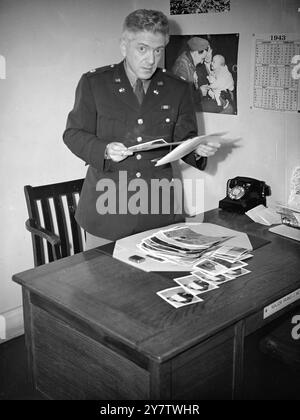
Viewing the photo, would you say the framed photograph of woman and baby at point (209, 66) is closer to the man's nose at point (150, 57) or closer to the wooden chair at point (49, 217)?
the man's nose at point (150, 57)

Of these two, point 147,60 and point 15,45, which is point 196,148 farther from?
point 15,45

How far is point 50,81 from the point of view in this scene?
286cm

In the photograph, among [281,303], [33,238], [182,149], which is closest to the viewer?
[281,303]

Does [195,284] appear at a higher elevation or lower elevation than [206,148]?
lower

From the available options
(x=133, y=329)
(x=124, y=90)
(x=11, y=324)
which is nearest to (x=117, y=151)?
(x=124, y=90)

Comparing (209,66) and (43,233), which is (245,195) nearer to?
(209,66)

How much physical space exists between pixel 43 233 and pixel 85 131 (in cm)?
50

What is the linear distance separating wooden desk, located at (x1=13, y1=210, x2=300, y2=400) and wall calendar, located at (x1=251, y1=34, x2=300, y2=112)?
1006mm

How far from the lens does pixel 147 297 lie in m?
1.73

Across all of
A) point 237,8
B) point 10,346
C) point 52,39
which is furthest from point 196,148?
point 10,346

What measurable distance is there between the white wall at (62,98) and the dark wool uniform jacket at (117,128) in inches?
22.3

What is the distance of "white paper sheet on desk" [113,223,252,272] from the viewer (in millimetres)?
1962

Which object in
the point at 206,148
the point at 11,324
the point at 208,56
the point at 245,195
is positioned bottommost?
the point at 11,324
